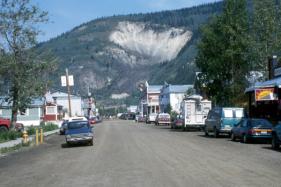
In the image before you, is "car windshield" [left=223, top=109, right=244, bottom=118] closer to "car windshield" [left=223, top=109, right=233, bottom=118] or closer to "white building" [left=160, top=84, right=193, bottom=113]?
"car windshield" [left=223, top=109, right=233, bottom=118]

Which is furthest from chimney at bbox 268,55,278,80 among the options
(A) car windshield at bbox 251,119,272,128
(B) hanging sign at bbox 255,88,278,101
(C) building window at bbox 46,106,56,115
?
(C) building window at bbox 46,106,56,115

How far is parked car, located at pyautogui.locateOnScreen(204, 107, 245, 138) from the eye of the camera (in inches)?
1636

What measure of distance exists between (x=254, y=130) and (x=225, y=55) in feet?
83.4

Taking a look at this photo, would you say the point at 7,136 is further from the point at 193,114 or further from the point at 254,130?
the point at 193,114

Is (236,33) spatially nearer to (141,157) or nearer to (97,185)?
(141,157)

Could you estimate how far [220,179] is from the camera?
615 inches

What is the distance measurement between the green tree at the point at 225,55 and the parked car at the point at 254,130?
2229 centimetres

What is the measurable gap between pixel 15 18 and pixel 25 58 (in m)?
3.58

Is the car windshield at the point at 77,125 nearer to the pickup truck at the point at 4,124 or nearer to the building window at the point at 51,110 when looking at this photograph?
the pickup truck at the point at 4,124

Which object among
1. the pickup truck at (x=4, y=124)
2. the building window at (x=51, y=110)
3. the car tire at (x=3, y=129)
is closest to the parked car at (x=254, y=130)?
Result: the car tire at (x=3, y=129)

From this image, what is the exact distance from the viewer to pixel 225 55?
2288 inches

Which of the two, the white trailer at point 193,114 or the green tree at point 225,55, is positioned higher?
the green tree at point 225,55

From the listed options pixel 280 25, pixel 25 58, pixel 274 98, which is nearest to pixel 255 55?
pixel 280 25

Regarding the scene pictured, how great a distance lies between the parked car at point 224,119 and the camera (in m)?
41.6
